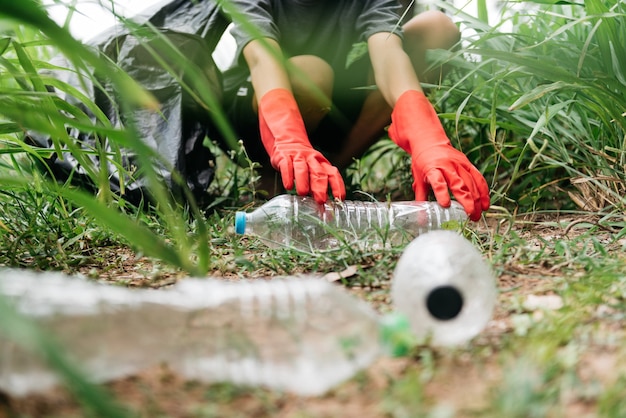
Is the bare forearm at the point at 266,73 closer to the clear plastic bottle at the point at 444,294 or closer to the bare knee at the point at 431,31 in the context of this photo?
the bare knee at the point at 431,31

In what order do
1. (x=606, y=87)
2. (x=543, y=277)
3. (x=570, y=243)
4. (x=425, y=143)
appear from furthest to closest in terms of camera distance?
(x=425, y=143)
(x=606, y=87)
(x=570, y=243)
(x=543, y=277)

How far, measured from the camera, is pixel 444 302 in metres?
0.86

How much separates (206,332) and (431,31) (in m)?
1.97

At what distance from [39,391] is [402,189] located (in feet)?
6.70

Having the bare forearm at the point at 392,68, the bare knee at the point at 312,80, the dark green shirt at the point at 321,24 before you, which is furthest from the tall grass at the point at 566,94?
the bare knee at the point at 312,80

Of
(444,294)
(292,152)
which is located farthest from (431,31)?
(444,294)

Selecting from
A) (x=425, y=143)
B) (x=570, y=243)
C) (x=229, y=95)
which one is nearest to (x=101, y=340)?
(x=570, y=243)

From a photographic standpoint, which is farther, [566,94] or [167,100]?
[167,100]

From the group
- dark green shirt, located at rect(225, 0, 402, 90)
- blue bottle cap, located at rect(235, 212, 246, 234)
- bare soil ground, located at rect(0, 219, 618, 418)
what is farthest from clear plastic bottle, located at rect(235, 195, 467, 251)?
bare soil ground, located at rect(0, 219, 618, 418)

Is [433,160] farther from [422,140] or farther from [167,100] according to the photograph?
[167,100]

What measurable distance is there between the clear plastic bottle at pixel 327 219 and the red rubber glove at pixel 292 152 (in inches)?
2.6

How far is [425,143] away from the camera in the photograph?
186cm

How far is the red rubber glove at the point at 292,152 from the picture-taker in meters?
1.70

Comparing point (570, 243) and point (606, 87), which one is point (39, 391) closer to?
point (570, 243)
